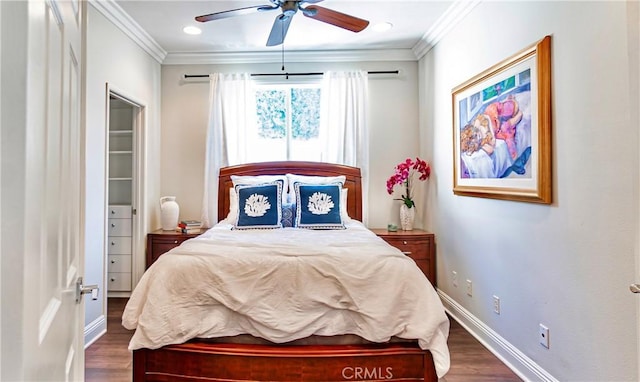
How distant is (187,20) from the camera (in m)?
3.42

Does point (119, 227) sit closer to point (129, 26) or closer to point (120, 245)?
point (120, 245)

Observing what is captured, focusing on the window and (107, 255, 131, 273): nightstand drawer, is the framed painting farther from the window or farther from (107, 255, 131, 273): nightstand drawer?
(107, 255, 131, 273): nightstand drawer

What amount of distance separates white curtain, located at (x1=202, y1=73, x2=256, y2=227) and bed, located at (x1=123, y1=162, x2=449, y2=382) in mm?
2130

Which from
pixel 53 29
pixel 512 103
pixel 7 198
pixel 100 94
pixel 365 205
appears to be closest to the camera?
pixel 7 198

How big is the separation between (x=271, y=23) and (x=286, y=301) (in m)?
2.65

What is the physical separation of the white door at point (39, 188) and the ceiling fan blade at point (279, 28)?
73.9 inches

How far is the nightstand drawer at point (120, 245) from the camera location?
385cm

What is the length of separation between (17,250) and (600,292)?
2172 millimetres

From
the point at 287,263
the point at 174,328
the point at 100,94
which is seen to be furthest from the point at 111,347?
the point at 100,94

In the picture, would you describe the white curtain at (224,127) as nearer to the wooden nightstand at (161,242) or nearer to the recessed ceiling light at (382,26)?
the wooden nightstand at (161,242)

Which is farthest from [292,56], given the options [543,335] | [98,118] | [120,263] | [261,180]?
[543,335]

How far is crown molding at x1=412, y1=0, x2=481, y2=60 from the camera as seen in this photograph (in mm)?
3052

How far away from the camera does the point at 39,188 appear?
25.4 inches

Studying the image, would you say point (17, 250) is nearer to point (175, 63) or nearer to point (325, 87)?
point (325, 87)
